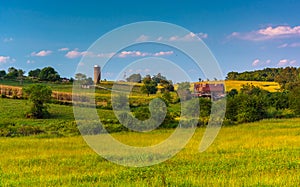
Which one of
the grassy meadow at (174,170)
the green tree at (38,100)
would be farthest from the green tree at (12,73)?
the grassy meadow at (174,170)

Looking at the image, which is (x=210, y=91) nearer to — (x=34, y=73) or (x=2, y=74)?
(x=34, y=73)

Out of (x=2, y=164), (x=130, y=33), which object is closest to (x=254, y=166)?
(x=130, y=33)

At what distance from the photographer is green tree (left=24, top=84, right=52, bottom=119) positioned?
3394 cm

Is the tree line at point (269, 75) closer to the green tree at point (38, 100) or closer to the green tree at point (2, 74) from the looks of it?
the green tree at point (38, 100)

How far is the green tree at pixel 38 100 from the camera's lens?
3394 cm

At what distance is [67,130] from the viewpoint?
2472cm

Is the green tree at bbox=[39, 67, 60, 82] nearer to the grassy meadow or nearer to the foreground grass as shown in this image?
the grassy meadow

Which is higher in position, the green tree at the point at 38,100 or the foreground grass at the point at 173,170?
the green tree at the point at 38,100

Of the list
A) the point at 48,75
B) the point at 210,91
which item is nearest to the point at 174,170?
the point at 210,91

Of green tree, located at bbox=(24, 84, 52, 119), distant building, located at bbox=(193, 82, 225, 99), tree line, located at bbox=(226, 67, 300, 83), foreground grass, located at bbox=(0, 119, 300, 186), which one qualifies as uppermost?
tree line, located at bbox=(226, 67, 300, 83)

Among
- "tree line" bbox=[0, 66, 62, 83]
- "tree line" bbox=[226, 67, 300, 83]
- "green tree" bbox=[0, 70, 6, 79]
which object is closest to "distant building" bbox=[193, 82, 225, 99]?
"tree line" bbox=[0, 66, 62, 83]

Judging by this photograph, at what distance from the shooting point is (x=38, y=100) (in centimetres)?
3547

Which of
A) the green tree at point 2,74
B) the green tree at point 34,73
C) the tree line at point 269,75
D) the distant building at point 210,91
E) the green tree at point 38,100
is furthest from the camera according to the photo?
the tree line at point 269,75

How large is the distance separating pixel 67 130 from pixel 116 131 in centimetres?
366
